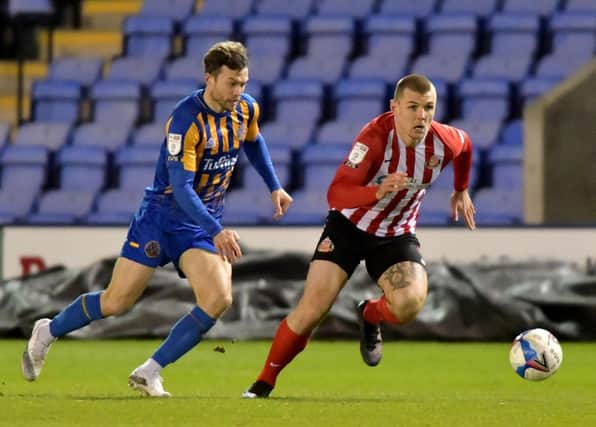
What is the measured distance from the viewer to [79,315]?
752 centimetres

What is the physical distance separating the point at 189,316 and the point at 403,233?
43.5 inches

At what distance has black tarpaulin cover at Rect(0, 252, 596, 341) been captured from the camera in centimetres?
1183

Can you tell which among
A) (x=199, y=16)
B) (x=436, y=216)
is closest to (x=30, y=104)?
(x=199, y=16)

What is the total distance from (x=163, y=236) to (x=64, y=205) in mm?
8420

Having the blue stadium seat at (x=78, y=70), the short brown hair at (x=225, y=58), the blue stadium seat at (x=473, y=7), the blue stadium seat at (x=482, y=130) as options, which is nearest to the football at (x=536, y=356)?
the short brown hair at (x=225, y=58)

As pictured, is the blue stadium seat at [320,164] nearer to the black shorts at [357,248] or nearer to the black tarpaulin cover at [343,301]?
the black tarpaulin cover at [343,301]

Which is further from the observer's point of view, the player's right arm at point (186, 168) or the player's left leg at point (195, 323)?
the player's left leg at point (195, 323)

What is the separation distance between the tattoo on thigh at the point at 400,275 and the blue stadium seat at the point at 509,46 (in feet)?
29.3

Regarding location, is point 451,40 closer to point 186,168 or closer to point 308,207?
point 308,207

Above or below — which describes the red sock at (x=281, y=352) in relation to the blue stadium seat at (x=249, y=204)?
above

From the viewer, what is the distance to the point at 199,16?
57.8ft

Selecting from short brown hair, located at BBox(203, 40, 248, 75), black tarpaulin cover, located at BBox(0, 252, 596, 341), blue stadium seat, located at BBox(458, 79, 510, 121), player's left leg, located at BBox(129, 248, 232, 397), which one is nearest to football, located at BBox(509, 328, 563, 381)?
player's left leg, located at BBox(129, 248, 232, 397)

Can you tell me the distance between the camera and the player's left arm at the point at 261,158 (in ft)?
24.6

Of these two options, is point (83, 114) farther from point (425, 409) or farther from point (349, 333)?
point (425, 409)
